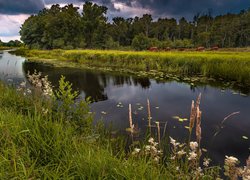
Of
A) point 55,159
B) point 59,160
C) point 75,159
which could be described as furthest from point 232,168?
point 55,159

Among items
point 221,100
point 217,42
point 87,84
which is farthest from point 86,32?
point 221,100

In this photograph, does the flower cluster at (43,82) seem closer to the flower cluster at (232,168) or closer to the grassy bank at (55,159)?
the grassy bank at (55,159)

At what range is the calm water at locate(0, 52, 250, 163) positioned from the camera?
21.0 ft

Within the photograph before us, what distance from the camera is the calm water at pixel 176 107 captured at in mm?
6398

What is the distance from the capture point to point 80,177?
113 inches

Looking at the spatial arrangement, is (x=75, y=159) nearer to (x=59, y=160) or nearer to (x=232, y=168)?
(x=59, y=160)

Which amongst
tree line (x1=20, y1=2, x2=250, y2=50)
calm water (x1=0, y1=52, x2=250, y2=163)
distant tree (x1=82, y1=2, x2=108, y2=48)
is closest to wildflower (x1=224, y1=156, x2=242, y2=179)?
calm water (x1=0, y1=52, x2=250, y2=163)

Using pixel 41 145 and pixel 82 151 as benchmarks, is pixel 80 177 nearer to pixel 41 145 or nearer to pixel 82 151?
pixel 82 151

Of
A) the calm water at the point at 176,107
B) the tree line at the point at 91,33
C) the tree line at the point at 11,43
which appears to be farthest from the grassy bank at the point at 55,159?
the tree line at the point at 11,43

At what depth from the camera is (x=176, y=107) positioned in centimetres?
962

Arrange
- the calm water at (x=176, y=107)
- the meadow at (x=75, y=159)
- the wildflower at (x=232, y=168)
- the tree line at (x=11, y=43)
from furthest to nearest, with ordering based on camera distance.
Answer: the tree line at (x=11, y=43), the calm water at (x=176, y=107), the meadow at (x=75, y=159), the wildflower at (x=232, y=168)

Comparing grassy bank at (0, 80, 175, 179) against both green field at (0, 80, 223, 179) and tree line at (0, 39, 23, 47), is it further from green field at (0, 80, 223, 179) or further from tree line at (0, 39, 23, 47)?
tree line at (0, 39, 23, 47)

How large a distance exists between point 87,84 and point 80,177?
1262 cm

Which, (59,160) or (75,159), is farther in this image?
(59,160)
